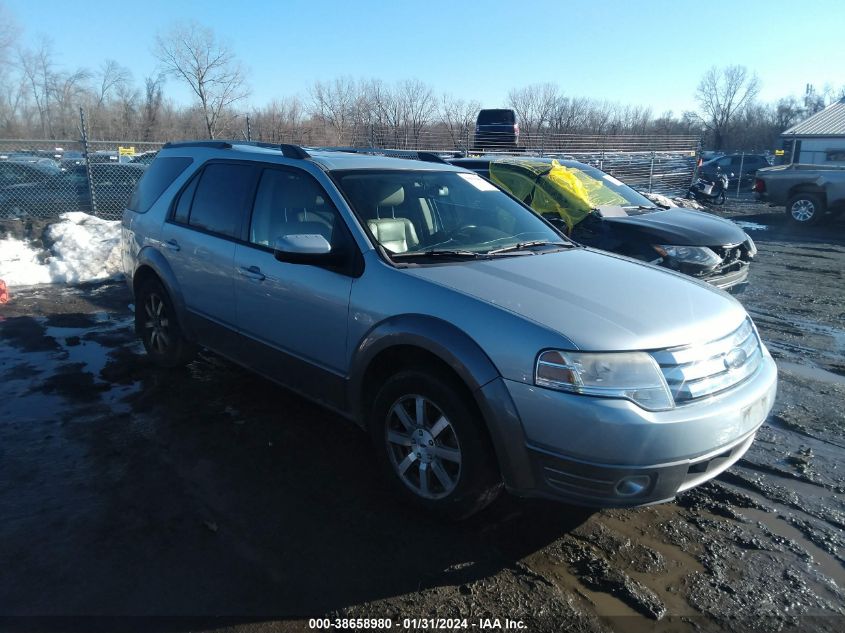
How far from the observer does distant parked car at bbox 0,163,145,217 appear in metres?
12.6

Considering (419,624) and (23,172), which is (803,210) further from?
(23,172)

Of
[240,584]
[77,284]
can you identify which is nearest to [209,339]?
[240,584]

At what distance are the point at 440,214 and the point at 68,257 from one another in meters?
7.74

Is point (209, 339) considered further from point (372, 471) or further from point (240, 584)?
point (240, 584)

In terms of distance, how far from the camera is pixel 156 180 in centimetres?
555

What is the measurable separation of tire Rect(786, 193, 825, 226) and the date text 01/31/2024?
16.3 meters

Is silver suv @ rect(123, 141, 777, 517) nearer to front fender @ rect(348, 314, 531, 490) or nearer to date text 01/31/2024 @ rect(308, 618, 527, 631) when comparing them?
front fender @ rect(348, 314, 531, 490)

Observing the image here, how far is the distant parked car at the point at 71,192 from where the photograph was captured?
12.6m

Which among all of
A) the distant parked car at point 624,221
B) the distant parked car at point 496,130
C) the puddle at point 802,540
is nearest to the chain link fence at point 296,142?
the distant parked car at point 496,130

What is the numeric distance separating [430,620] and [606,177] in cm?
781

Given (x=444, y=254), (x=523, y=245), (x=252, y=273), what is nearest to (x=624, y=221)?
(x=523, y=245)

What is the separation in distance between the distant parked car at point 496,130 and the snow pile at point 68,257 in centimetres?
1328

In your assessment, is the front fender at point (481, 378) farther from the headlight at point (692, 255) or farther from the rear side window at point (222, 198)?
the headlight at point (692, 255)

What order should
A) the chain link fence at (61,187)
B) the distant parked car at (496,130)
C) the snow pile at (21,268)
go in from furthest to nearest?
the distant parked car at (496,130) < the chain link fence at (61,187) < the snow pile at (21,268)
